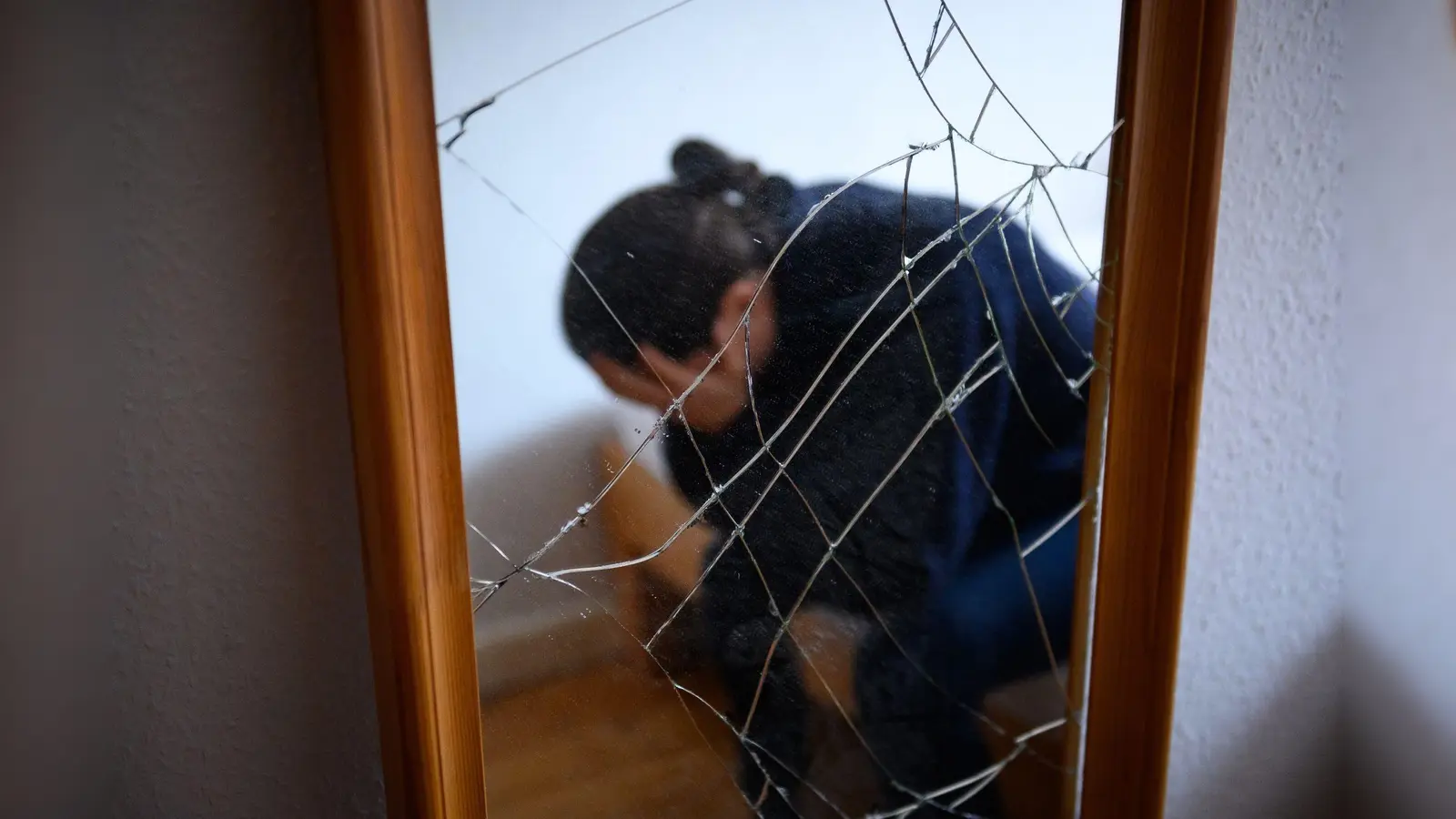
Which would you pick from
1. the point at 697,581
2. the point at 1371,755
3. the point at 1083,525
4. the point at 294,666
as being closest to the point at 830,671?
the point at 697,581

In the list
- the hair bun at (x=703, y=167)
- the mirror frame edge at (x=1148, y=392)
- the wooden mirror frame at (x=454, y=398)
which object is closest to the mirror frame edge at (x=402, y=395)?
the wooden mirror frame at (x=454, y=398)

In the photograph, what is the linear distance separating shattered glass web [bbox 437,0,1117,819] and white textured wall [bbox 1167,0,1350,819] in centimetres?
20

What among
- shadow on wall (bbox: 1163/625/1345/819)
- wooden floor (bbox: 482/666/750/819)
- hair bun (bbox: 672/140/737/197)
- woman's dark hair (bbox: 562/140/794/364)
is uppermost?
hair bun (bbox: 672/140/737/197)

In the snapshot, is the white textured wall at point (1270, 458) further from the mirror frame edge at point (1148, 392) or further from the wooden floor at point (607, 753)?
the wooden floor at point (607, 753)

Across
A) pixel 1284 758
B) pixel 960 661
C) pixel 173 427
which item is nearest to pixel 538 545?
pixel 173 427

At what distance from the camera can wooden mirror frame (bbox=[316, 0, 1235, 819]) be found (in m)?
A: 0.43

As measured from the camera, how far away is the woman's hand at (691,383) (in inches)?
20.2

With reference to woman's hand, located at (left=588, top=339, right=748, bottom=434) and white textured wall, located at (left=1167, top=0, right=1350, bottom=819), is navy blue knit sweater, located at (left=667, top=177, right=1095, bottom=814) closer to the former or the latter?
woman's hand, located at (left=588, top=339, right=748, bottom=434)

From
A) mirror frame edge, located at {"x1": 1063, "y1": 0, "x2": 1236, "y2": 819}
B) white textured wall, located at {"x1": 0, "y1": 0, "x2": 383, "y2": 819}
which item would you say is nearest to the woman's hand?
white textured wall, located at {"x1": 0, "y1": 0, "x2": 383, "y2": 819}

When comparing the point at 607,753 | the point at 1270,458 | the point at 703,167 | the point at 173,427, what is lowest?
the point at 607,753

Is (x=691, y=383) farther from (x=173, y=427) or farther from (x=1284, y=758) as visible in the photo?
(x=1284, y=758)

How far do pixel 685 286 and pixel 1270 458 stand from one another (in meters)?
0.61

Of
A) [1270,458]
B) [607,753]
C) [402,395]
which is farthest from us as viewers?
[1270,458]

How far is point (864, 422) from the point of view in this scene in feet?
1.94
